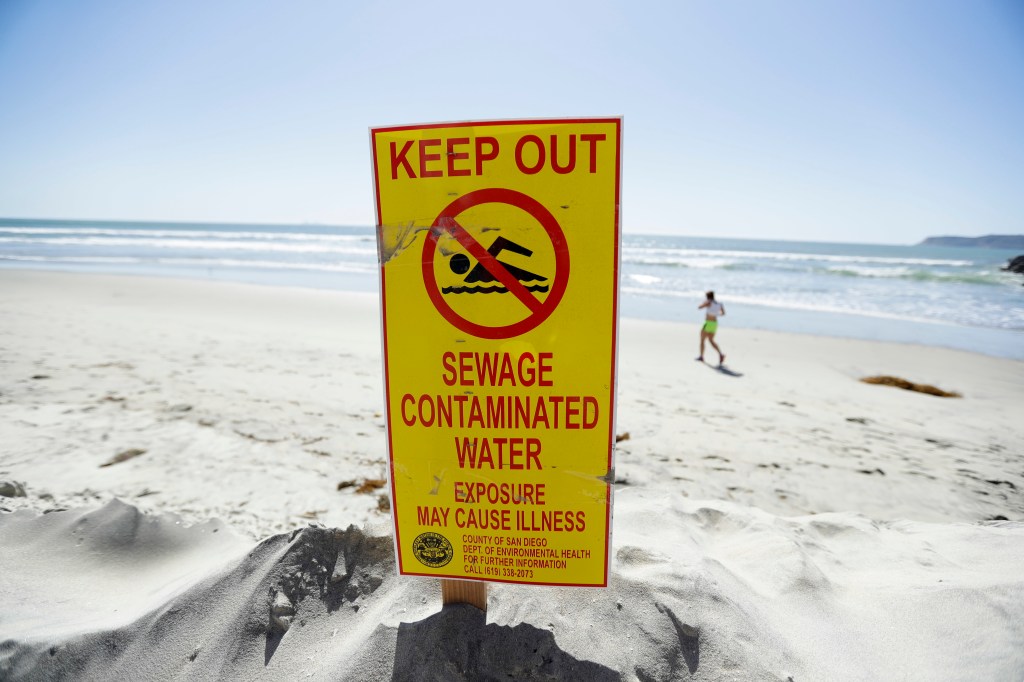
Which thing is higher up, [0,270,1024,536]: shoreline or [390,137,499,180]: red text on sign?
[390,137,499,180]: red text on sign

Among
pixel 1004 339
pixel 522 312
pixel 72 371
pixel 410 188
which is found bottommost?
pixel 1004 339

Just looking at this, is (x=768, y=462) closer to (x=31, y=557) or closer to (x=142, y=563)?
(x=142, y=563)

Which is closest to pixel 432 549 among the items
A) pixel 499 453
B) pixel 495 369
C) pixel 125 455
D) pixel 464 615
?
pixel 464 615

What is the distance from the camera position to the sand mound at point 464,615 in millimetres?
1711

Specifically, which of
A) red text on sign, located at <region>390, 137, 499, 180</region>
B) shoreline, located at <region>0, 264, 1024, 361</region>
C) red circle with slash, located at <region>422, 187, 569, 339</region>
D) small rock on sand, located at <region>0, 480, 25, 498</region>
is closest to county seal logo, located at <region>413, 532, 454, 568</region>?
red circle with slash, located at <region>422, 187, 569, 339</region>

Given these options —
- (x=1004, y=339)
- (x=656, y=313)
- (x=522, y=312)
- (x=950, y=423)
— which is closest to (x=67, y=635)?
(x=522, y=312)

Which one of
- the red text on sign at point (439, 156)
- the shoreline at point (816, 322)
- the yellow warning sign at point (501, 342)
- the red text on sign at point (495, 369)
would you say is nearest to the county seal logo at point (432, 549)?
the yellow warning sign at point (501, 342)

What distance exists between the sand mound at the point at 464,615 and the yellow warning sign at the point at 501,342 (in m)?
0.24

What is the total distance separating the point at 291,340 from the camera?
8094mm

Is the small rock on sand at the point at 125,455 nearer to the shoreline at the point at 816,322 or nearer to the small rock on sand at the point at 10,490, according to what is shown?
the small rock on sand at the point at 10,490

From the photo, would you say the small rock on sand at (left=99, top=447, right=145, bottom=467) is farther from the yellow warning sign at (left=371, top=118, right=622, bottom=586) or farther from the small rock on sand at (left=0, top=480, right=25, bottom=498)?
the yellow warning sign at (left=371, top=118, right=622, bottom=586)

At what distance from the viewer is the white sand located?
176 cm

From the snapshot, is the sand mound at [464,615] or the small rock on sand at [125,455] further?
the small rock on sand at [125,455]

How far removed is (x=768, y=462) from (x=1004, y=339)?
41.2ft
